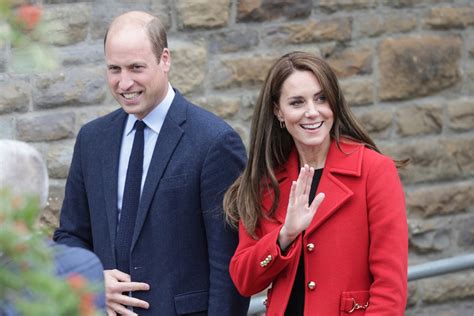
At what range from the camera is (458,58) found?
5336mm

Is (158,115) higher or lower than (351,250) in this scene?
higher

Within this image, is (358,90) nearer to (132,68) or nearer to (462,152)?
(462,152)

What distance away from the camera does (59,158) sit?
443 cm

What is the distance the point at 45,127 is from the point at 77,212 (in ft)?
3.75

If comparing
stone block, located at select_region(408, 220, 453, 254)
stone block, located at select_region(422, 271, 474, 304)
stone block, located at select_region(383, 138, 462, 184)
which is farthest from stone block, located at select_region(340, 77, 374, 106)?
stone block, located at select_region(422, 271, 474, 304)

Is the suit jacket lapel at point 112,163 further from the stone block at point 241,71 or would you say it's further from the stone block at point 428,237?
the stone block at point 428,237

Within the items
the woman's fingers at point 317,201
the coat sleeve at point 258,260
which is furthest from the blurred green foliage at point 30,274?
the coat sleeve at point 258,260

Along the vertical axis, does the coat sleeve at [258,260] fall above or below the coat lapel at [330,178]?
below

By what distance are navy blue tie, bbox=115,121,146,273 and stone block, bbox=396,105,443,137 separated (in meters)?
2.38

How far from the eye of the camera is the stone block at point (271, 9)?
4781 mm

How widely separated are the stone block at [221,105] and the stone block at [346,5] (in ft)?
2.32

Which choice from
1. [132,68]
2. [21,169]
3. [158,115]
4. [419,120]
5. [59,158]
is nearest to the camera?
[21,169]

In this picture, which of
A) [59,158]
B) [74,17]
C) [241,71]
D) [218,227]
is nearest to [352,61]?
[241,71]

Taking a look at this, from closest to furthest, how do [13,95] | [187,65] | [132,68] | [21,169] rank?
[21,169]
[132,68]
[13,95]
[187,65]
